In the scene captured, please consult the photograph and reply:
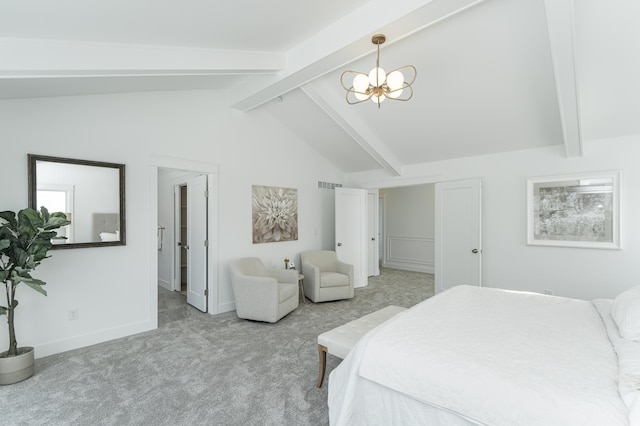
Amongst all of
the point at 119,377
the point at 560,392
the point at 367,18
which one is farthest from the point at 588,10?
the point at 119,377

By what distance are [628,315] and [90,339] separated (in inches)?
176

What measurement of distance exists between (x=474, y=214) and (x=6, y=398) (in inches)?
215

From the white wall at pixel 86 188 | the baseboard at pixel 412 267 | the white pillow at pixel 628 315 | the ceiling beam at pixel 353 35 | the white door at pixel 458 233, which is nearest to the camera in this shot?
the white pillow at pixel 628 315

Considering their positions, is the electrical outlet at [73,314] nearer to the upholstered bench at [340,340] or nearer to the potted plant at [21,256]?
the potted plant at [21,256]

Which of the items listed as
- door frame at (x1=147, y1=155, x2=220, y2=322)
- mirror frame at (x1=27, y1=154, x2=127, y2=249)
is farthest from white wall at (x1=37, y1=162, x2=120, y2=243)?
door frame at (x1=147, y1=155, x2=220, y2=322)

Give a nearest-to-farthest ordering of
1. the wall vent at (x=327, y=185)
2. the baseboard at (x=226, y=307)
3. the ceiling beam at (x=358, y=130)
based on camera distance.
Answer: the ceiling beam at (x=358, y=130) < the baseboard at (x=226, y=307) < the wall vent at (x=327, y=185)

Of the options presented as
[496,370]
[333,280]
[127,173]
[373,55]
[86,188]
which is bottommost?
[333,280]

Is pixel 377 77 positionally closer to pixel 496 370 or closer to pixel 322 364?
pixel 496 370

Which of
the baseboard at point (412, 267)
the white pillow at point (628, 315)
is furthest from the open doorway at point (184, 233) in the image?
the baseboard at point (412, 267)

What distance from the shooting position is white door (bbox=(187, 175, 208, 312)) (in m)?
4.50

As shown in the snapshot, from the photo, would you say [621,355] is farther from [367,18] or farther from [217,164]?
[217,164]

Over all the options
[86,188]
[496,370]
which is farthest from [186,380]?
[496,370]

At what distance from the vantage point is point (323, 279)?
4.95 m

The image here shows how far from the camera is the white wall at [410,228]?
303 inches
